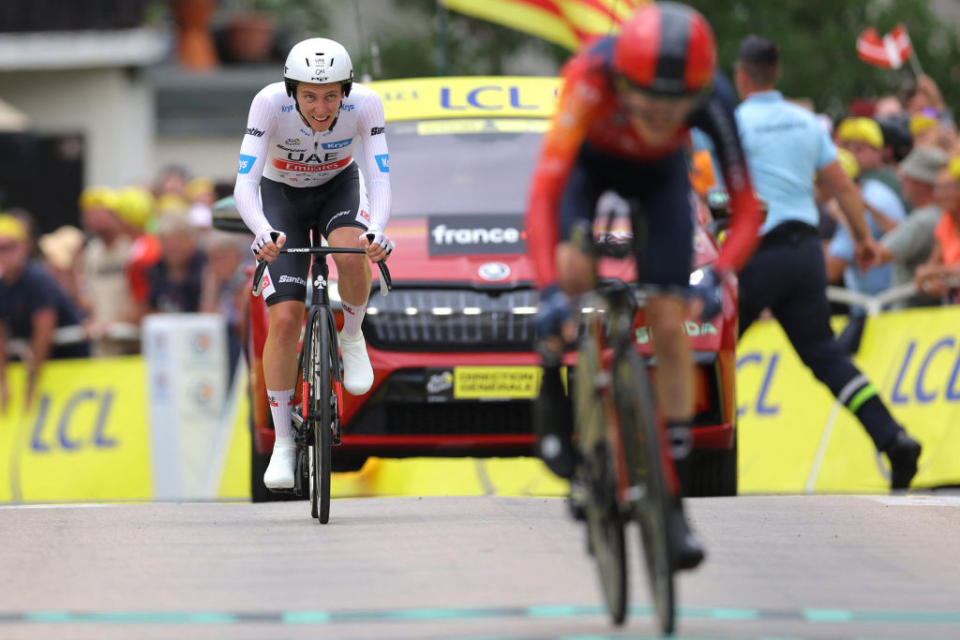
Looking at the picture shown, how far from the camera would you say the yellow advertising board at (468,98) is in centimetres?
1267

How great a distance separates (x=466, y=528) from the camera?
9.80 m

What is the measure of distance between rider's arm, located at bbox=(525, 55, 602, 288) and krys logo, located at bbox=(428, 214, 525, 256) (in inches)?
161

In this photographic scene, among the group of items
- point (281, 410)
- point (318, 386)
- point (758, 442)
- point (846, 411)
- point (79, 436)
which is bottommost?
point (79, 436)

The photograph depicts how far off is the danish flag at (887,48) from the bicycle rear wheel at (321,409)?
977 centimetres

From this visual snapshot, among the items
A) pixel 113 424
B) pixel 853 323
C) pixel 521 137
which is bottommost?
pixel 113 424

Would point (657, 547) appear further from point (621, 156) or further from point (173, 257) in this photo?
point (173, 257)

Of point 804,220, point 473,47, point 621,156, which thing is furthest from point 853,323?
point 473,47

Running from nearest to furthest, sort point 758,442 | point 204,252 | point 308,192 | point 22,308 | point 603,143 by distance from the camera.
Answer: point 603,143 → point 308,192 → point 758,442 → point 22,308 → point 204,252

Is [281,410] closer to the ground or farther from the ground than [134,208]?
closer to the ground

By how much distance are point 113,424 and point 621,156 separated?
33.3ft

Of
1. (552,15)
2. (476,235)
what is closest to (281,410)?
(476,235)

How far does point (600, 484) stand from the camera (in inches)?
293

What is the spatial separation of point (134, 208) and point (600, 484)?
13.8 metres

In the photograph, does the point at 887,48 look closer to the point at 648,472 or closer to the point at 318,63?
the point at 318,63
